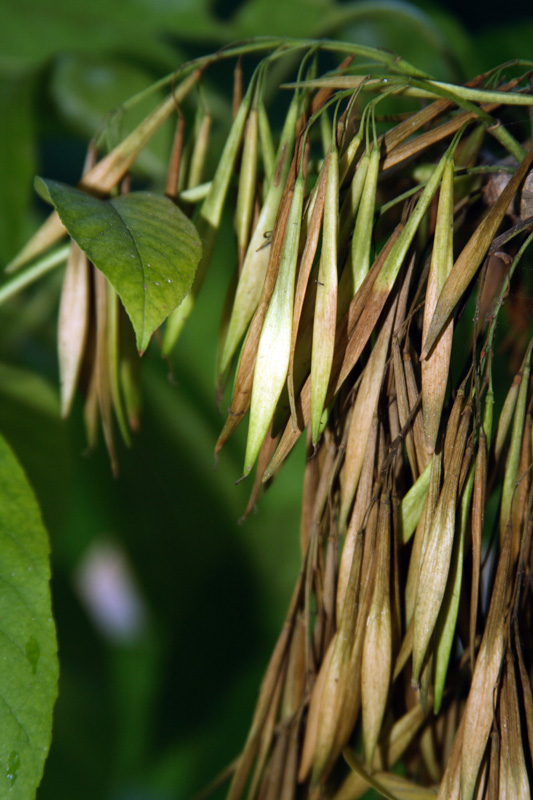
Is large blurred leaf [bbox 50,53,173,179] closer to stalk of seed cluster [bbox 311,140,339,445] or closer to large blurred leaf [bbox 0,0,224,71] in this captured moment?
large blurred leaf [bbox 0,0,224,71]

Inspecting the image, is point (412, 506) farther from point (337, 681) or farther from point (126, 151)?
point (126, 151)

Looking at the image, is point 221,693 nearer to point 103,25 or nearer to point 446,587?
point 446,587

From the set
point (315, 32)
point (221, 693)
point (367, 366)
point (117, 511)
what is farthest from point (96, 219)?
point (221, 693)

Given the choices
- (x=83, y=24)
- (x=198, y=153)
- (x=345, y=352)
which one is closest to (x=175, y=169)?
(x=198, y=153)

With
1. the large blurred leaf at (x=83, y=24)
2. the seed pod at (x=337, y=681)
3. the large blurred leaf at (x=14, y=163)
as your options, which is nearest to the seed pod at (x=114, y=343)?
the seed pod at (x=337, y=681)

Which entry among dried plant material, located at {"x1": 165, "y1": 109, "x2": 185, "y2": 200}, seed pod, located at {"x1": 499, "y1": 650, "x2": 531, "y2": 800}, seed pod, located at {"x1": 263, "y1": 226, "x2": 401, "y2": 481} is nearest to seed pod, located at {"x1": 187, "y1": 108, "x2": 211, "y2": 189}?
dried plant material, located at {"x1": 165, "y1": 109, "x2": 185, "y2": 200}

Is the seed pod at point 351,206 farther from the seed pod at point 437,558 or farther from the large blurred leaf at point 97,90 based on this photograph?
the large blurred leaf at point 97,90
